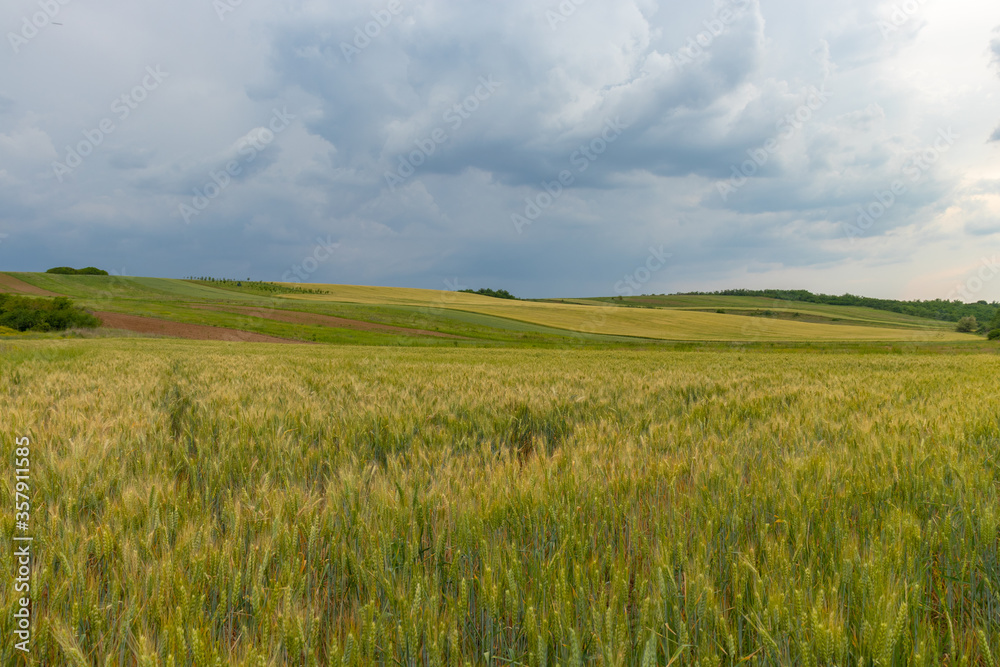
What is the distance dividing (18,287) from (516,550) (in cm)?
9187

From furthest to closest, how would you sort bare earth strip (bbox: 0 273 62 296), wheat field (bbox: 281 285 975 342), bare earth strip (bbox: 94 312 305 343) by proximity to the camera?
1. bare earth strip (bbox: 0 273 62 296)
2. wheat field (bbox: 281 285 975 342)
3. bare earth strip (bbox: 94 312 305 343)

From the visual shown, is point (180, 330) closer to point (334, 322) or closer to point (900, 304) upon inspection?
point (334, 322)

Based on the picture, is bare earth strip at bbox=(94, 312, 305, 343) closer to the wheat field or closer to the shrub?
the wheat field

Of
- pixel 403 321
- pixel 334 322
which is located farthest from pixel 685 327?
pixel 334 322

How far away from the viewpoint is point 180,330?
3953cm

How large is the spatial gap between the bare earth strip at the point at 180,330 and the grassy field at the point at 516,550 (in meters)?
37.3

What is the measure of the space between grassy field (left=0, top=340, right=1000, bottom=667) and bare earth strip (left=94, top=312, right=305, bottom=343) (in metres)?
37.3

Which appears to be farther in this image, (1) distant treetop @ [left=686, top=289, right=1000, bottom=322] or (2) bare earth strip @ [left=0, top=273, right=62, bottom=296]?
(1) distant treetop @ [left=686, top=289, right=1000, bottom=322]

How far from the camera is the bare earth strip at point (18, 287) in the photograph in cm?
6216

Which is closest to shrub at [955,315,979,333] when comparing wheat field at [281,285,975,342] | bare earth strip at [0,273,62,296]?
wheat field at [281,285,975,342]

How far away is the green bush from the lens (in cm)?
3962

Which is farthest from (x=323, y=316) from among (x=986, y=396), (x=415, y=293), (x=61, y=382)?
(x=986, y=396)

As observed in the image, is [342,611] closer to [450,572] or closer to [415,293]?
[450,572]

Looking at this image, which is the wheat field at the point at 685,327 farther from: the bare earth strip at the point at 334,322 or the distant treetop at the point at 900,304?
the distant treetop at the point at 900,304
